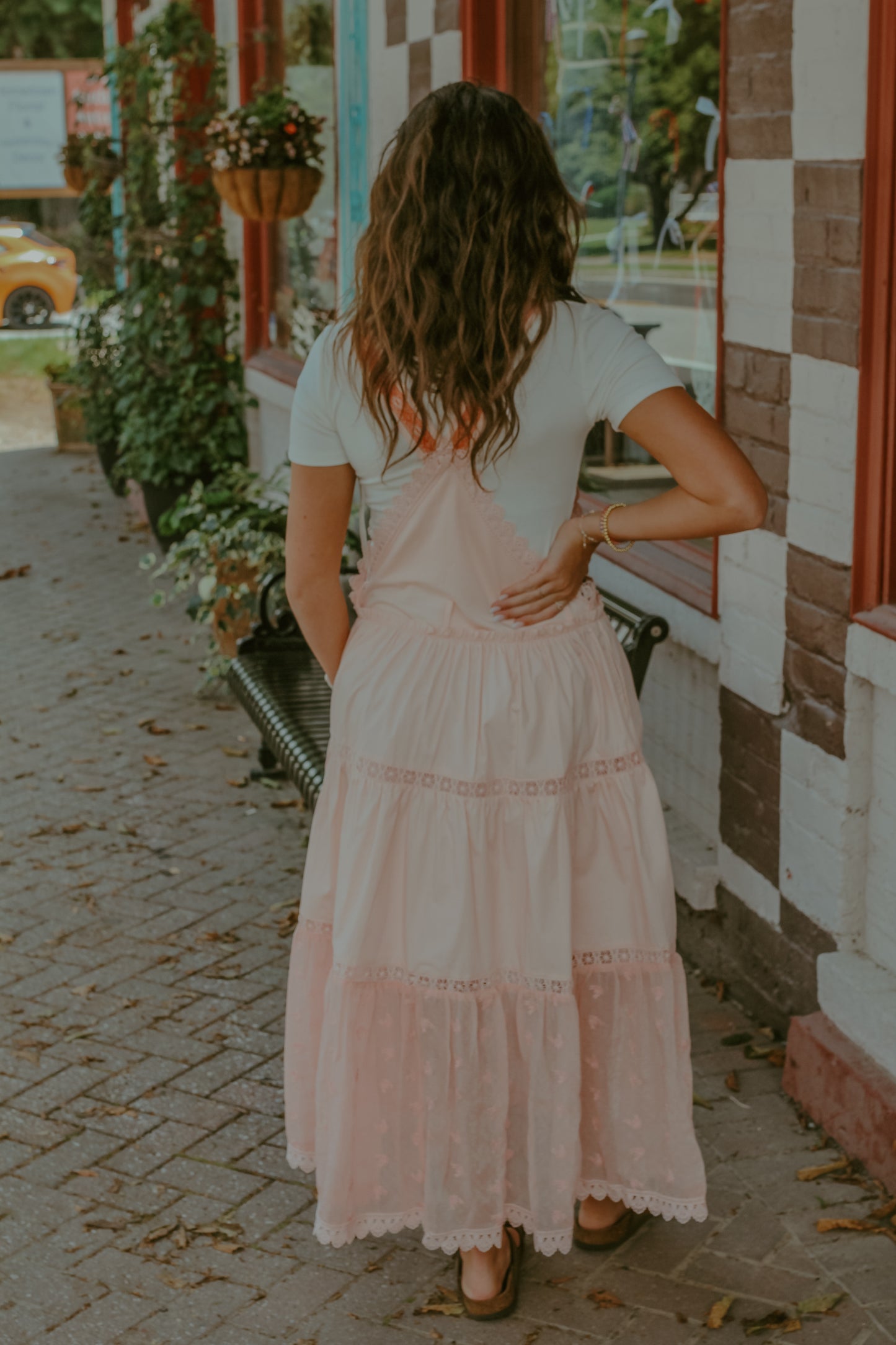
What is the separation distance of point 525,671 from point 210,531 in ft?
13.2

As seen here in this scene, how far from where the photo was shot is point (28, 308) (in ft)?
71.4

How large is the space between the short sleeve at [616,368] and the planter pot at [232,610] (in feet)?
12.2

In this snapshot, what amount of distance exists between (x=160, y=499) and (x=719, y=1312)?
7232mm

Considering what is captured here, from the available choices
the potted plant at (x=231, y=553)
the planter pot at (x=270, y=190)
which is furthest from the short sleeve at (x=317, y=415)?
the planter pot at (x=270, y=190)

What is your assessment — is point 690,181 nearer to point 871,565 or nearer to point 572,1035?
point 871,565

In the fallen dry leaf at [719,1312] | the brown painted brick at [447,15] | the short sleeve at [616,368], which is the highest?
the brown painted brick at [447,15]

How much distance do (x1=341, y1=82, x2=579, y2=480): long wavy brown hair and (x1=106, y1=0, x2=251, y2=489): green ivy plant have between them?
685 cm

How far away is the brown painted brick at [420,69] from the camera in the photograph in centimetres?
577

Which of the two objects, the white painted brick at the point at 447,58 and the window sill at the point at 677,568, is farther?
the white painted brick at the point at 447,58

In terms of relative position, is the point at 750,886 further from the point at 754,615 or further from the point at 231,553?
the point at 231,553

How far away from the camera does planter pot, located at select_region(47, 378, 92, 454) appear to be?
13.1 meters

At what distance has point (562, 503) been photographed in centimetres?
272

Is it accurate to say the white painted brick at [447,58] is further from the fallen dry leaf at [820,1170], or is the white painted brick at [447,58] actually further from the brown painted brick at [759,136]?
the fallen dry leaf at [820,1170]

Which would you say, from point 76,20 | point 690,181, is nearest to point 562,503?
point 690,181
